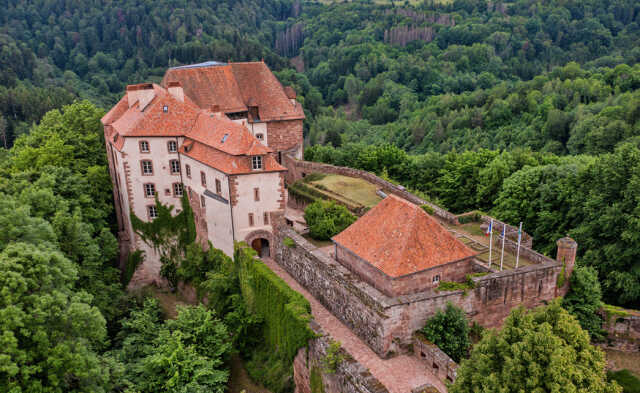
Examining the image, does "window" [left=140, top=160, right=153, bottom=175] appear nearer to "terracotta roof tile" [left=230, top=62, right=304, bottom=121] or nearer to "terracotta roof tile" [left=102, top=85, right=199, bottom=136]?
"terracotta roof tile" [left=102, top=85, right=199, bottom=136]

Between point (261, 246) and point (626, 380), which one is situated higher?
point (261, 246)

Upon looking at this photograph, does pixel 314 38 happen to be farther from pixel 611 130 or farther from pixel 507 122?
pixel 611 130

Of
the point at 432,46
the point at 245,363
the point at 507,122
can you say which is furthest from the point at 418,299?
the point at 432,46

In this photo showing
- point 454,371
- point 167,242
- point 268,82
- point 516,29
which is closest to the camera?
point 454,371

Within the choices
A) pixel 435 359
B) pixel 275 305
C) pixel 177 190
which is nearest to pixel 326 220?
pixel 275 305

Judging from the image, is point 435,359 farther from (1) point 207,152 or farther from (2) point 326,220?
(1) point 207,152
